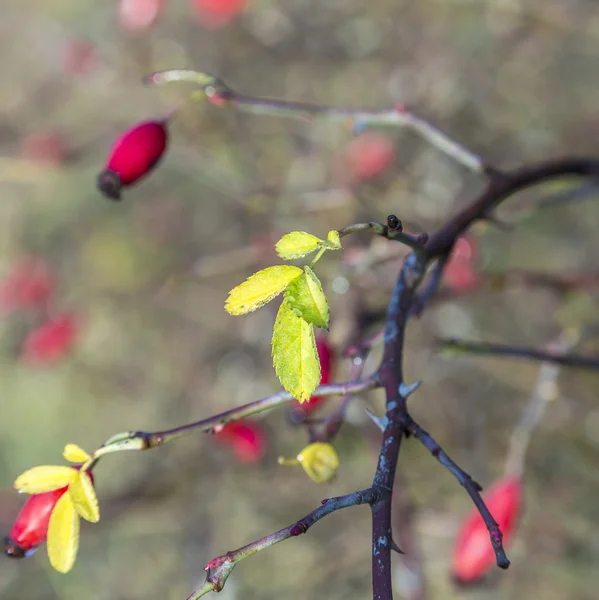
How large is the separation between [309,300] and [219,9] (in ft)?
10.1

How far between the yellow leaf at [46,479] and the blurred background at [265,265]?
57 centimetres

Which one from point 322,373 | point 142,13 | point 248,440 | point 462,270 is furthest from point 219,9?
point 322,373

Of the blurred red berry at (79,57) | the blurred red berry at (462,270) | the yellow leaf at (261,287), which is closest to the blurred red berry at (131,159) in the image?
the yellow leaf at (261,287)

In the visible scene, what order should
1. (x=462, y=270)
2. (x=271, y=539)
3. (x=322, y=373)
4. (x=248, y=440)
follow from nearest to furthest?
1. (x=271, y=539)
2. (x=322, y=373)
3. (x=248, y=440)
4. (x=462, y=270)

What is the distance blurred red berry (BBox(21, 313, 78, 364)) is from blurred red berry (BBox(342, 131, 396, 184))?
4.59 ft

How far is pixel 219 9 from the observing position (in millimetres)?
3256

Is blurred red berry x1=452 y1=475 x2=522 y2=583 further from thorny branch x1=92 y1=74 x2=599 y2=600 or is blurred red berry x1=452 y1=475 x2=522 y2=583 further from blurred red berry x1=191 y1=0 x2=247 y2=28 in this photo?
blurred red berry x1=191 y1=0 x2=247 y2=28

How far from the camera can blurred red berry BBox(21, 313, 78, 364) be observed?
2.83m

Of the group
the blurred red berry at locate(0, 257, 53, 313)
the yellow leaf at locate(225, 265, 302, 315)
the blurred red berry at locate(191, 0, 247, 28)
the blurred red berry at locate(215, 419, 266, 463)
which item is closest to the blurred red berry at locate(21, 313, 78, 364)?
the blurred red berry at locate(0, 257, 53, 313)

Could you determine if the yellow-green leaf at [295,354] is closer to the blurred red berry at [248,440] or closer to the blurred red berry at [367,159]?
the blurred red berry at [248,440]

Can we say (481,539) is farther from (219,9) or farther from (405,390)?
(219,9)

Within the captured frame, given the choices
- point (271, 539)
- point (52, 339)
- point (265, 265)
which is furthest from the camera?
point (52, 339)

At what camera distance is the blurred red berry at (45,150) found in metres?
2.85

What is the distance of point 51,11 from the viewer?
428 centimetres
